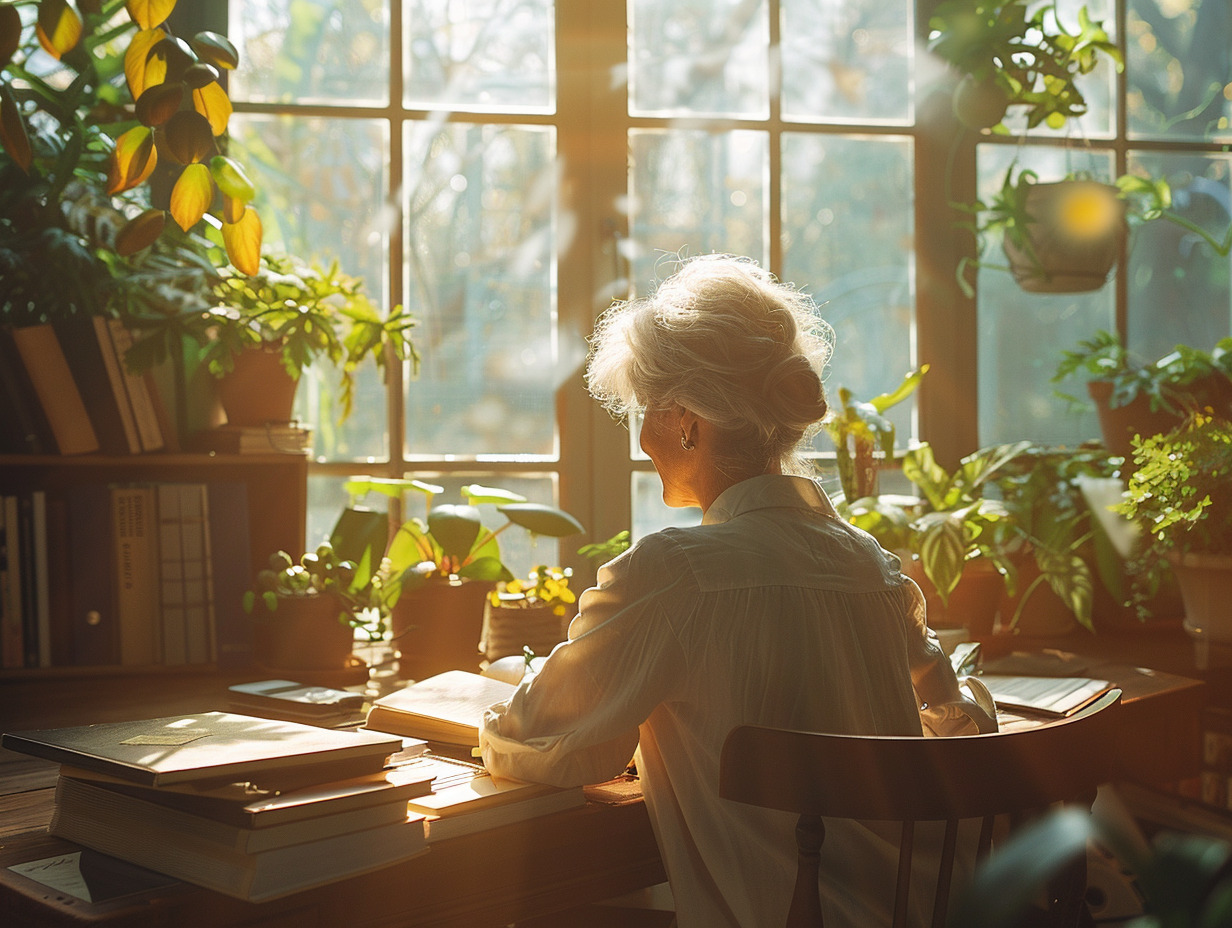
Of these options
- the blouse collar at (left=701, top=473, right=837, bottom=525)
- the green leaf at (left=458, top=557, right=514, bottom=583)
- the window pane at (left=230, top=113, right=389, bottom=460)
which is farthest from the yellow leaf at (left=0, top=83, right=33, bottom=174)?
the window pane at (left=230, top=113, right=389, bottom=460)

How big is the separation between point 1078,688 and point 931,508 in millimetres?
729

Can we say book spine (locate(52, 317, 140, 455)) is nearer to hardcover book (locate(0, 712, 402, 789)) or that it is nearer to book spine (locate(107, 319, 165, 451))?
book spine (locate(107, 319, 165, 451))

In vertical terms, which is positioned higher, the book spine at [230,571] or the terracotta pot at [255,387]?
the terracotta pot at [255,387]

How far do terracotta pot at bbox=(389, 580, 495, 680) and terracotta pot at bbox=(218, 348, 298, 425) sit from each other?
1.52ft

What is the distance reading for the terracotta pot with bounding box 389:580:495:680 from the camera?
188cm

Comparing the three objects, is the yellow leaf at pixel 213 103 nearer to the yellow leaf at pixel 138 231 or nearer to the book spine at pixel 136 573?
the yellow leaf at pixel 138 231

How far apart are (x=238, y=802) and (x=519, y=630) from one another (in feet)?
3.49

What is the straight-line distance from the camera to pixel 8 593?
183cm

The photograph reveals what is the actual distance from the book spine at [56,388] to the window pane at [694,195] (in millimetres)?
1172

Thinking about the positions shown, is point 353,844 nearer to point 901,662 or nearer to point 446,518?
point 901,662

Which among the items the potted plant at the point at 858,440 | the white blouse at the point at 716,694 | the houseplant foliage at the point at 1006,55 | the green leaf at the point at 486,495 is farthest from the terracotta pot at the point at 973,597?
the white blouse at the point at 716,694

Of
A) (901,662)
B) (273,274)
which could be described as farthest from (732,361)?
(273,274)

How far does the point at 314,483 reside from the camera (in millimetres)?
2340

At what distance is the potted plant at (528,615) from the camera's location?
75.7 inches
